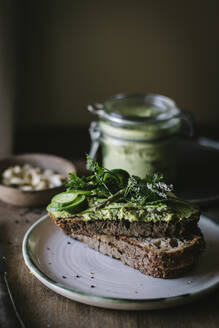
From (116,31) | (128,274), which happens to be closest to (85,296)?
(128,274)

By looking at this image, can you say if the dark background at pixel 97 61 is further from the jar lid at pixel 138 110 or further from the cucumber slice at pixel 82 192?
the cucumber slice at pixel 82 192

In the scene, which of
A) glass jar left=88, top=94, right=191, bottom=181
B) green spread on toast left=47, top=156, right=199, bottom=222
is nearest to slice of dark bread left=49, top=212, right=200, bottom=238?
green spread on toast left=47, top=156, right=199, bottom=222

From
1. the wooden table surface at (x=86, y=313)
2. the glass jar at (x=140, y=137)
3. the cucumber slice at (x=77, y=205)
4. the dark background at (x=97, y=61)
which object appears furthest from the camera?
the dark background at (x=97, y=61)

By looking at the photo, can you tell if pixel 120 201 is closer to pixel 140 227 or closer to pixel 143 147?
pixel 140 227

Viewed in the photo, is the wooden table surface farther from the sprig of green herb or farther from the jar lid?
the jar lid

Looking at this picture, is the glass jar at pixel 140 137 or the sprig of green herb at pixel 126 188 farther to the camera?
the glass jar at pixel 140 137

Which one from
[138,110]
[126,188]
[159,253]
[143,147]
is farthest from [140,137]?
[159,253]

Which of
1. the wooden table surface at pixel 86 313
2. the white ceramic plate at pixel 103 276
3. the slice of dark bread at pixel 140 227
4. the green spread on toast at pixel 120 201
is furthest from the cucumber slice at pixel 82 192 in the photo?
the wooden table surface at pixel 86 313
